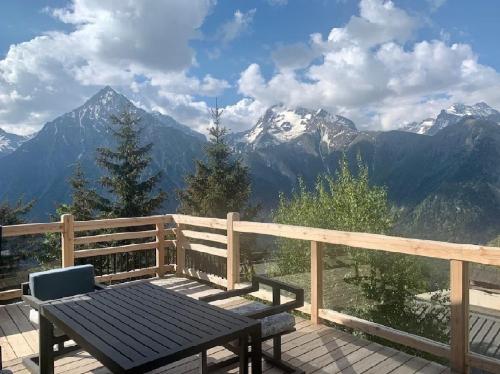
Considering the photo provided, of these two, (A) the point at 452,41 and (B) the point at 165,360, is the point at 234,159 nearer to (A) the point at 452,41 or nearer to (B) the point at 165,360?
(B) the point at 165,360

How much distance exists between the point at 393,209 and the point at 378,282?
1802 millimetres

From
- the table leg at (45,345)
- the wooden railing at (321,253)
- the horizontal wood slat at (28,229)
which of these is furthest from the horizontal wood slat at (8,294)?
the table leg at (45,345)

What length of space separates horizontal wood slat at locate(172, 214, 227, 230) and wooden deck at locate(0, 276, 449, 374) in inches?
74.1

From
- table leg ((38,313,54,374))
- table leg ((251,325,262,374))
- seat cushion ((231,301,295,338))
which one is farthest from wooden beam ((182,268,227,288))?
table leg ((251,325,262,374))

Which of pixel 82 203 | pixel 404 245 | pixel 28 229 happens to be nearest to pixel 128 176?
pixel 82 203

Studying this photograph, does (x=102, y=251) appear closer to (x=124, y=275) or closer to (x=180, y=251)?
(x=124, y=275)

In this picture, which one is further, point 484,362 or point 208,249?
point 208,249

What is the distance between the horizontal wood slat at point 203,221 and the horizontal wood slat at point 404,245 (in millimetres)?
1103

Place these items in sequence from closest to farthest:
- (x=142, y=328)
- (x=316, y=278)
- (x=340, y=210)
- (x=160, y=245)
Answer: (x=142, y=328), (x=316, y=278), (x=160, y=245), (x=340, y=210)

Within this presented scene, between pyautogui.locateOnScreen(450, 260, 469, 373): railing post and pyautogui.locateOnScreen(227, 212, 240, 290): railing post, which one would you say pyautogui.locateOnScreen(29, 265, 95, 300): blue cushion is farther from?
pyautogui.locateOnScreen(450, 260, 469, 373): railing post

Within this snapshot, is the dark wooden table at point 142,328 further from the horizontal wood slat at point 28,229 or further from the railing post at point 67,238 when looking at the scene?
the railing post at point 67,238

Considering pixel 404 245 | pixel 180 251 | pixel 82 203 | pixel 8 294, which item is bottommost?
pixel 8 294

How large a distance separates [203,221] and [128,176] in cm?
1644

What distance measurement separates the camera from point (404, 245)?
369cm
